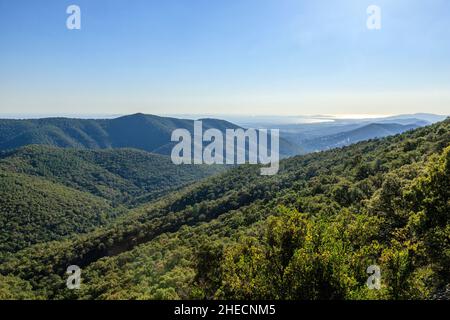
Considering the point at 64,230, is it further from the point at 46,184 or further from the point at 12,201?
the point at 46,184

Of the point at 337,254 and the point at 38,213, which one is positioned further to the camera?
the point at 38,213

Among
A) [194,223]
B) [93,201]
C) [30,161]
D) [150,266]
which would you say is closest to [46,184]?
[93,201]

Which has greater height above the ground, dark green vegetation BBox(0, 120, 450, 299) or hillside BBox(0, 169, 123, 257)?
dark green vegetation BBox(0, 120, 450, 299)

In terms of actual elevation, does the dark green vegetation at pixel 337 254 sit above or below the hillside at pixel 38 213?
above

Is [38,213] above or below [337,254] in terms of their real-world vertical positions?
below

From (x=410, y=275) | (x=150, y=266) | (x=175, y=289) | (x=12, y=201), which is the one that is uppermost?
(x=410, y=275)

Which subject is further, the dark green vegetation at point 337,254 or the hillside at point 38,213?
the hillside at point 38,213

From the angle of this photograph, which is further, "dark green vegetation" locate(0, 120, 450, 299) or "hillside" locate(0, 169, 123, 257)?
"hillside" locate(0, 169, 123, 257)
